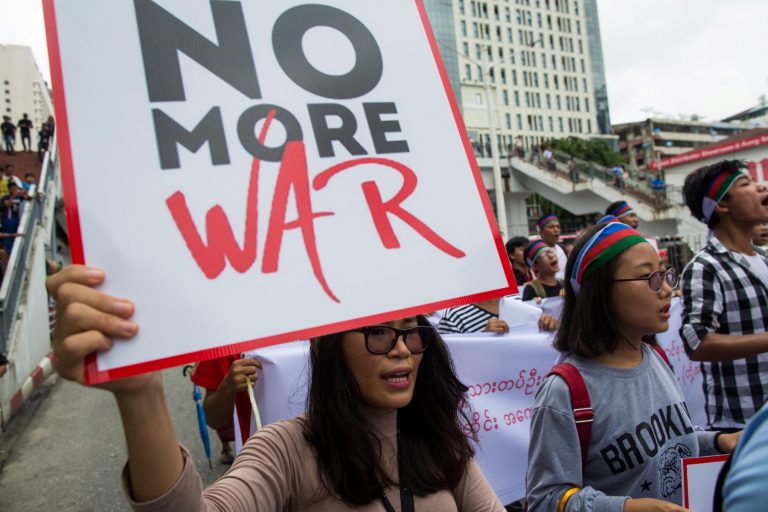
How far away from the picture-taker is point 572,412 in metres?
1.67

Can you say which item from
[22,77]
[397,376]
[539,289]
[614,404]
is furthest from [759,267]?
[22,77]

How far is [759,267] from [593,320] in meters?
1.18

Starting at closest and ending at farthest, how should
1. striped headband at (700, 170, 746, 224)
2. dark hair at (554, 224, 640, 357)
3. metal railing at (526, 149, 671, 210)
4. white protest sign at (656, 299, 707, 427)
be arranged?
dark hair at (554, 224, 640, 357), striped headband at (700, 170, 746, 224), white protest sign at (656, 299, 707, 427), metal railing at (526, 149, 671, 210)

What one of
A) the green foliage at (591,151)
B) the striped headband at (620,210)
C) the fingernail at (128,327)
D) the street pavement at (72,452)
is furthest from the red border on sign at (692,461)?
the green foliage at (591,151)

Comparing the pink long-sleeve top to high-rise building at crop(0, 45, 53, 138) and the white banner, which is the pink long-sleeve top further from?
high-rise building at crop(0, 45, 53, 138)

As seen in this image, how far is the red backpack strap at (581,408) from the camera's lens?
1.67 metres

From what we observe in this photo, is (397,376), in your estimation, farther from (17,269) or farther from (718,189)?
(17,269)

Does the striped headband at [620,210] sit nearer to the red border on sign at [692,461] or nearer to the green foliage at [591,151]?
the red border on sign at [692,461]

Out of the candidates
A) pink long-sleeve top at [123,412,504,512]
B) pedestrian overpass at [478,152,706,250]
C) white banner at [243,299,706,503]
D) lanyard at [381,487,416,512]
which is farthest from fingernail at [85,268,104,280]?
pedestrian overpass at [478,152,706,250]

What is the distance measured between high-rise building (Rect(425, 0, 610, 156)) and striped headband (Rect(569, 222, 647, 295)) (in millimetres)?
68475

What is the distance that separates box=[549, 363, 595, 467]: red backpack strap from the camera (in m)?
1.67

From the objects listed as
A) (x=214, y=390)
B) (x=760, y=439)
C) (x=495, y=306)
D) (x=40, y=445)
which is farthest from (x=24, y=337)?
(x=760, y=439)

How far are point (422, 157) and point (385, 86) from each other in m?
0.20

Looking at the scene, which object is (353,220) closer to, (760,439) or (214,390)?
(760,439)
